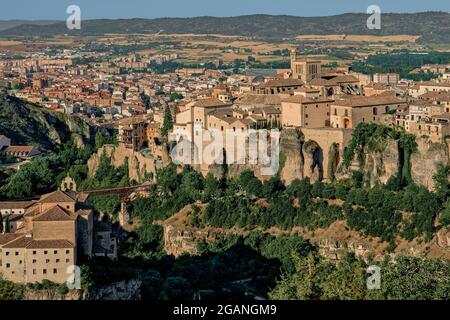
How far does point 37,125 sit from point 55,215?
98.2ft

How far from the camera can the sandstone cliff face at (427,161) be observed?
2803 cm

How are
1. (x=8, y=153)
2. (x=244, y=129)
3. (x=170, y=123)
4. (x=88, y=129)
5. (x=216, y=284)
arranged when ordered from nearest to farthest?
(x=216, y=284) → (x=244, y=129) → (x=170, y=123) → (x=8, y=153) → (x=88, y=129)

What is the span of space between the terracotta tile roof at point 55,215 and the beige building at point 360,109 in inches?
459

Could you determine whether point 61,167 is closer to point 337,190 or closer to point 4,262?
point 337,190

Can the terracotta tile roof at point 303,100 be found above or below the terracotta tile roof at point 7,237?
above

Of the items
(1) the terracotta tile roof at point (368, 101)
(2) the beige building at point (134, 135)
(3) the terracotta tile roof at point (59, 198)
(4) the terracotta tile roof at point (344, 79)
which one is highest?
(4) the terracotta tile roof at point (344, 79)

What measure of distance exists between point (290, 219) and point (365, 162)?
2730 mm

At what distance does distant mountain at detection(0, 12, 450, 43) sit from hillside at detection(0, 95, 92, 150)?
76.8 meters

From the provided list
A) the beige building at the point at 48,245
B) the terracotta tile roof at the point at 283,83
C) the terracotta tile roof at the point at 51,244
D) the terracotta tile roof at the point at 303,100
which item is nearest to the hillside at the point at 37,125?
the terracotta tile roof at the point at 283,83

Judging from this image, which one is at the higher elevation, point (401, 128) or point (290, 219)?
point (401, 128)

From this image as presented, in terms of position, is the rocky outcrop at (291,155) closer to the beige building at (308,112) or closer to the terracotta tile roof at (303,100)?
the beige building at (308,112)
